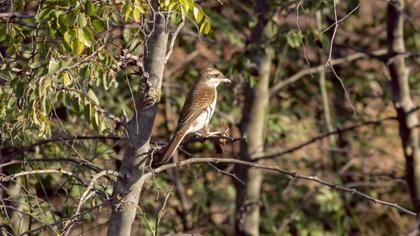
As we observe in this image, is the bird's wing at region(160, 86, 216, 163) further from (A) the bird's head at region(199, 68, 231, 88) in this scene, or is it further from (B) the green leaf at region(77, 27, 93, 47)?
(B) the green leaf at region(77, 27, 93, 47)

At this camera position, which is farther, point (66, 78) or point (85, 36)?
point (66, 78)

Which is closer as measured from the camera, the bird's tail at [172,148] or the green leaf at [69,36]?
the green leaf at [69,36]

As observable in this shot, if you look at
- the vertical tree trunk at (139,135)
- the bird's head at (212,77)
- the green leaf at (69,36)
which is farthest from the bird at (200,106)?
the green leaf at (69,36)

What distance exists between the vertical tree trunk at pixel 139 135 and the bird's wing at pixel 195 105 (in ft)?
5.06

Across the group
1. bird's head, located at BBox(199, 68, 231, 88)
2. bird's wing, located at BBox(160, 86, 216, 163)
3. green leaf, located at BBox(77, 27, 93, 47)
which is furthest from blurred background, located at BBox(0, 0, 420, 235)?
bird's wing, located at BBox(160, 86, 216, 163)

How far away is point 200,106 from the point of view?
7.14 meters

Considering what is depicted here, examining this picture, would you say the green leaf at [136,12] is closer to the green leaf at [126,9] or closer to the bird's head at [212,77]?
the green leaf at [126,9]

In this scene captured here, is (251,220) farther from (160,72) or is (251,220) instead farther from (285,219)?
(160,72)

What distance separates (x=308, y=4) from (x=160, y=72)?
2577mm

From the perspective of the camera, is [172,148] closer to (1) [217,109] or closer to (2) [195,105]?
(2) [195,105]

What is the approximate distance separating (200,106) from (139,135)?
2.15 m

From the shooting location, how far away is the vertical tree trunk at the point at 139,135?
5000 mm

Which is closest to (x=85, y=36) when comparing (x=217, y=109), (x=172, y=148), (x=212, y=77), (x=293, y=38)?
(x=172, y=148)

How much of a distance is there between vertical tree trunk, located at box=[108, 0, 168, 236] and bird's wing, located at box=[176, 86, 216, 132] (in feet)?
5.06
